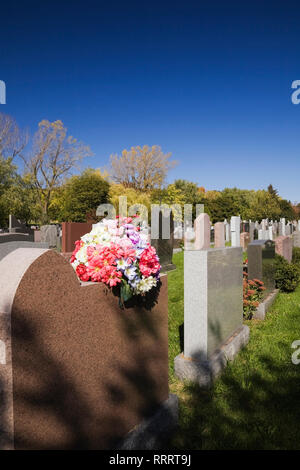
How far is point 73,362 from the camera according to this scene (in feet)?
6.57

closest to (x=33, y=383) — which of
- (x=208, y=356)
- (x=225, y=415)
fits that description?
(x=225, y=415)

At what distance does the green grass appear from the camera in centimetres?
274

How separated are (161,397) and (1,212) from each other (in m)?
24.7

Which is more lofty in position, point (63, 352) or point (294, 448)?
point (63, 352)

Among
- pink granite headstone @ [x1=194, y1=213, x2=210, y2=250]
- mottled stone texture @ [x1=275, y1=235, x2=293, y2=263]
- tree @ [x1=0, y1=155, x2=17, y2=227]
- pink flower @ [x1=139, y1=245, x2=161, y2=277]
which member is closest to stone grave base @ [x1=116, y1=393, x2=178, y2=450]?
pink flower @ [x1=139, y1=245, x2=161, y2=277]

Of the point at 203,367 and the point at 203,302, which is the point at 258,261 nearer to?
the point at 203,302

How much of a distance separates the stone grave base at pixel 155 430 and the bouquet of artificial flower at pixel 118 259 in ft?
3.45

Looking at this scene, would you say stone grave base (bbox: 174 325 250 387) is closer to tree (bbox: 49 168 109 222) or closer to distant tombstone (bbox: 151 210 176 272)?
distant tombstone (bbox: 151 210 176 272)

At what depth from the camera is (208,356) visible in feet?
12.1

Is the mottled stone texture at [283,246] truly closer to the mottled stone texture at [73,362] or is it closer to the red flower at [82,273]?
the mottled stone texture at [73,362]

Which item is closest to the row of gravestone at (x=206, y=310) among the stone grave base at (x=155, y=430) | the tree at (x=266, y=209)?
the stone grave base at (x=155, y=430)

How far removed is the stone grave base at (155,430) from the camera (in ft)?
7.92

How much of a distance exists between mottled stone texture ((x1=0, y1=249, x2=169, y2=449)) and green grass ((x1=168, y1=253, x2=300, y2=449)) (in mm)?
591

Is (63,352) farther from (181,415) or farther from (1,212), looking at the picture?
(1,212)
